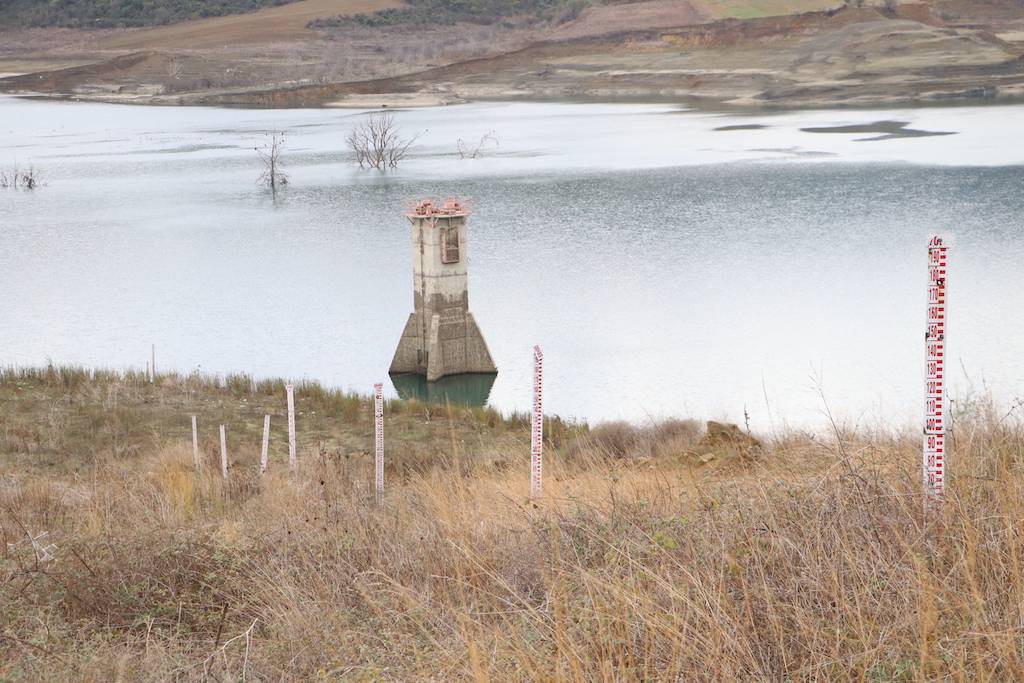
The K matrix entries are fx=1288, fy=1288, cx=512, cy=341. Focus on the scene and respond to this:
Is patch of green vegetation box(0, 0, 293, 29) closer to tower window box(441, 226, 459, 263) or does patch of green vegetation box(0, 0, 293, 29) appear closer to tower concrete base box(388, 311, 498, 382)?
tower concrete base box(388, 311, 498, 382)

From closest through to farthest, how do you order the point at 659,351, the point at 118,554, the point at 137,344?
the point at 118,554 < the point at 659,351 < the point at 137,344

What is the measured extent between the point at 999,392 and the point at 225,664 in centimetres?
1738

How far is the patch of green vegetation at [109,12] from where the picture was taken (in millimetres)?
134375

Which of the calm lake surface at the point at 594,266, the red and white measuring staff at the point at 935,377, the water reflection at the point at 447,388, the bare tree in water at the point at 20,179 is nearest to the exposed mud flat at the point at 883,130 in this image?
the calm lake surface at the point at 594,266

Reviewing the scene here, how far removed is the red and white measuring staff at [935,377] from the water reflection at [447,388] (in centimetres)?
1884

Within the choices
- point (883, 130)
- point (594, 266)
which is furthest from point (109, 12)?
point (594, 266)

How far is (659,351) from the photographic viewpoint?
2520 centimetres

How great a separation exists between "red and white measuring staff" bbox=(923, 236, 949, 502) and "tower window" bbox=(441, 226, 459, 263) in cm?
2019

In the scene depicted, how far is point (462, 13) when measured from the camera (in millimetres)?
131250

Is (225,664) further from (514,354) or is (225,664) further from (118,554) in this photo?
(514,354)

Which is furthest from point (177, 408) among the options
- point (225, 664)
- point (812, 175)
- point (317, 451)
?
point (812, 175)

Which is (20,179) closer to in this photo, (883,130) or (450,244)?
(450,244)

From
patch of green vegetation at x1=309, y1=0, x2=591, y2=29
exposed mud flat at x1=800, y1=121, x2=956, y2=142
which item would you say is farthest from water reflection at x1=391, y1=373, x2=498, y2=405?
patch of green vegetation at x1=309, y1=0, x2=591, y2=29

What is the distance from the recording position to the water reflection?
2403 cm
